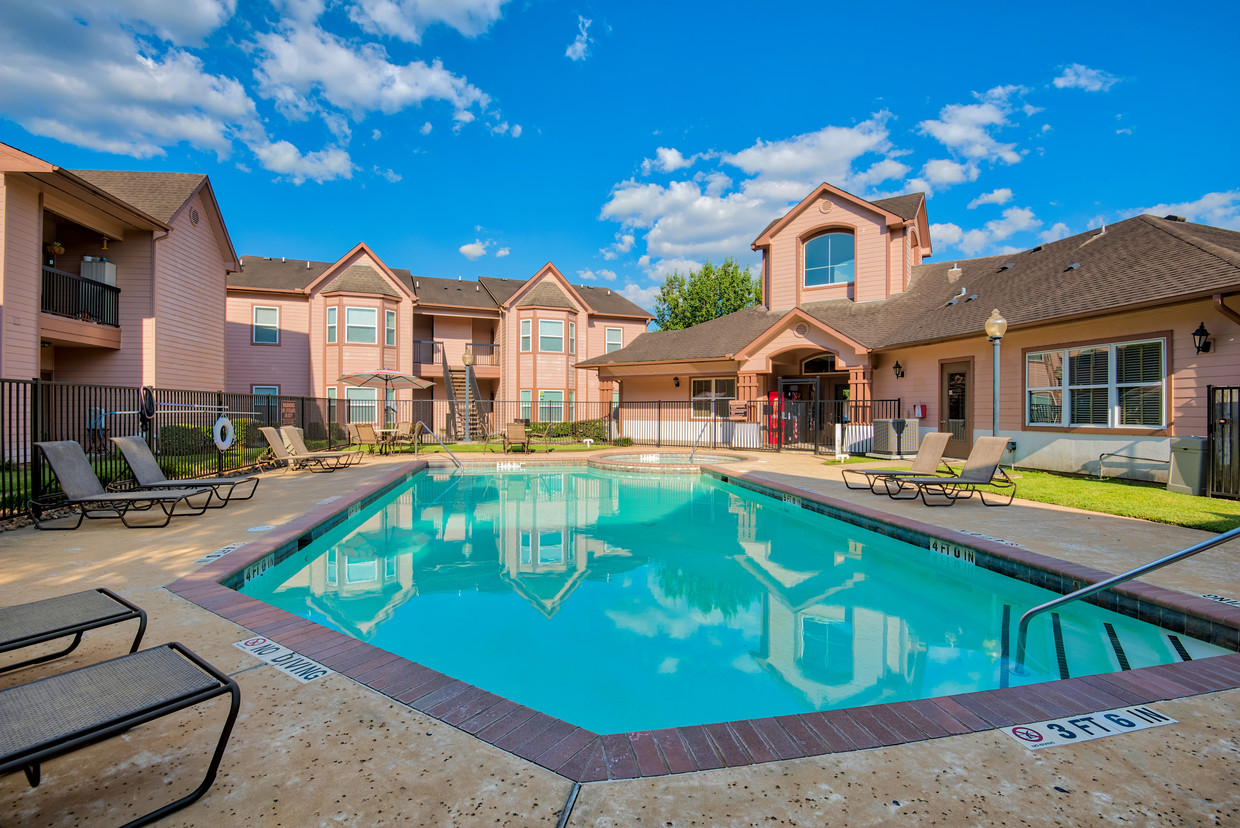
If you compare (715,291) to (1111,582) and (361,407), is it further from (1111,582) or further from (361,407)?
(1111,582)

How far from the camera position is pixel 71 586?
4.24m

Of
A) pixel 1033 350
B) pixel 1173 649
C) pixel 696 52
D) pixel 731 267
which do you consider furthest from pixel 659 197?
pixel 1173 649

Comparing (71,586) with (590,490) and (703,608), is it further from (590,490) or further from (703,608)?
(590,490)

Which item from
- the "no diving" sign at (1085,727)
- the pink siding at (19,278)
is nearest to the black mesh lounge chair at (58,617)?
the "no diving" sign at (1085,727)

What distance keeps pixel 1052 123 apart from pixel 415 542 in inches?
918

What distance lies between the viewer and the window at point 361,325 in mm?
23531

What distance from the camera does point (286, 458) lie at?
41.3 feet

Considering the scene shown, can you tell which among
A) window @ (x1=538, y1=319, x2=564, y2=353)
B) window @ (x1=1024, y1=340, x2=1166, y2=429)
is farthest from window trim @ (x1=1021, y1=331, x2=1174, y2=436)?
window @ (x1=538, y1=319, x2=564, y2=353)

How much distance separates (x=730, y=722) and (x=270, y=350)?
26.4 metres

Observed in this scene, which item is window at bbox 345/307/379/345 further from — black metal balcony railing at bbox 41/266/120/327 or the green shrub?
the green shrub

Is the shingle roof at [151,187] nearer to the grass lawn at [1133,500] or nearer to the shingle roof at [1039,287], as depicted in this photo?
the shingle roof at [1039,287]

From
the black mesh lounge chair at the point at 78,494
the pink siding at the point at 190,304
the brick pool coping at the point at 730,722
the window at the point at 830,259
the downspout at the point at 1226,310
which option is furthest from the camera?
the window at the point at 830,259

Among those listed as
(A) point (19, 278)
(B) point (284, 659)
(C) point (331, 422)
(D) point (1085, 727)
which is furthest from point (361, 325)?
(D) point (1085, 727)

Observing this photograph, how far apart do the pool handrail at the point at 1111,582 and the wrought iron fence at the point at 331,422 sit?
9.91 meters
